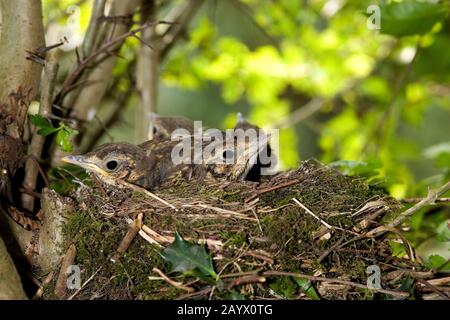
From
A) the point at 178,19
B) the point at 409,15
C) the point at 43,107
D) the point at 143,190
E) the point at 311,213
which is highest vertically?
the point at 178,19

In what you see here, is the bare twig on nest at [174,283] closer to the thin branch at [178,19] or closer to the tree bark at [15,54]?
the tree bark at [15,54]

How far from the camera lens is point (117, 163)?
124 inches

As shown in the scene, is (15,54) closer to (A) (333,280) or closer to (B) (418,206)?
(A) (333,280)

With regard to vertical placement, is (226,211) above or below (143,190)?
below

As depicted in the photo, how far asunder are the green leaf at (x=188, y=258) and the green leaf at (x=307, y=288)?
0.36 metres

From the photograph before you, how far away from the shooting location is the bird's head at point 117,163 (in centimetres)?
308

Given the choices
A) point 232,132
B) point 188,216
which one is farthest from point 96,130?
point 188,216

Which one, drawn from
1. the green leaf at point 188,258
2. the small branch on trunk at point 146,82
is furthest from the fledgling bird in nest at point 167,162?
the small branch on trunk at point 146,82

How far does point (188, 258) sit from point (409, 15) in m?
2.00

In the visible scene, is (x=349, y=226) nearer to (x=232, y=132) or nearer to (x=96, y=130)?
(x=232, y=132)

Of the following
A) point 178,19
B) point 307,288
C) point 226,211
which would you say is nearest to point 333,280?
point 307,288
